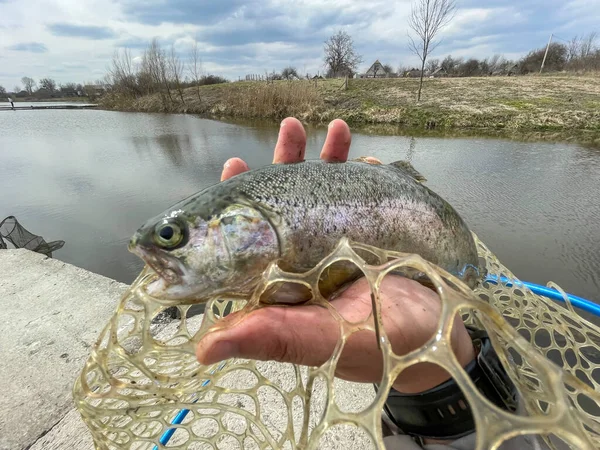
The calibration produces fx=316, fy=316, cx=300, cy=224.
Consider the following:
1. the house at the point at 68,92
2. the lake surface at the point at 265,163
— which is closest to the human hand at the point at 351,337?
the lake surface at the point at 265,163

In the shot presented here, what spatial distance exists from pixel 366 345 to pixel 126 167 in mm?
12775

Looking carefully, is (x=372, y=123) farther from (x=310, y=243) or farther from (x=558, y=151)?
(x=310, y=243)

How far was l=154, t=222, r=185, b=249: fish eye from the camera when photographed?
4.59ft

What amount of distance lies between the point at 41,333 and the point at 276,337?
3282mm

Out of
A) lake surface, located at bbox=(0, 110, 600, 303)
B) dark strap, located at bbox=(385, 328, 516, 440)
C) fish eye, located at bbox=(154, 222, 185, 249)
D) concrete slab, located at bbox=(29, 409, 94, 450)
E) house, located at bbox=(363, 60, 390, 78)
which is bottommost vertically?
lake surface, located at bbox=(0, 110, 600, 303)

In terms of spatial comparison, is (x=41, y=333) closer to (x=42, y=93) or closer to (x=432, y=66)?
(x=432, y=66)

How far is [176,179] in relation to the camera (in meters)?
10.1

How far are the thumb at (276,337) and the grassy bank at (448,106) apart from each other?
2031cm

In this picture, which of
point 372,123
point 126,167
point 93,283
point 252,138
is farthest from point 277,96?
point 93,283

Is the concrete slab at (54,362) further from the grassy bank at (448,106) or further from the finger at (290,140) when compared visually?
the grassy bank at (448,106)

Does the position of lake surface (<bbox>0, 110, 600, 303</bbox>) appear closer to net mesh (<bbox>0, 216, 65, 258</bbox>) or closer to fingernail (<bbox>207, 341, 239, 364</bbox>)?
net mesh (<bbox>0, 216, 65, 258</bbox>)

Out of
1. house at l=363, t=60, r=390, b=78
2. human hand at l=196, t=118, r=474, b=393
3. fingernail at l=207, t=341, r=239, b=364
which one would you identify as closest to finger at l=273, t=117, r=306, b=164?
human hand at l=196, t=118, r=474, b=393

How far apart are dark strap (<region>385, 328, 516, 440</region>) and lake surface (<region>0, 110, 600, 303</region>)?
14.1 ft

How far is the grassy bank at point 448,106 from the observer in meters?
19.7
